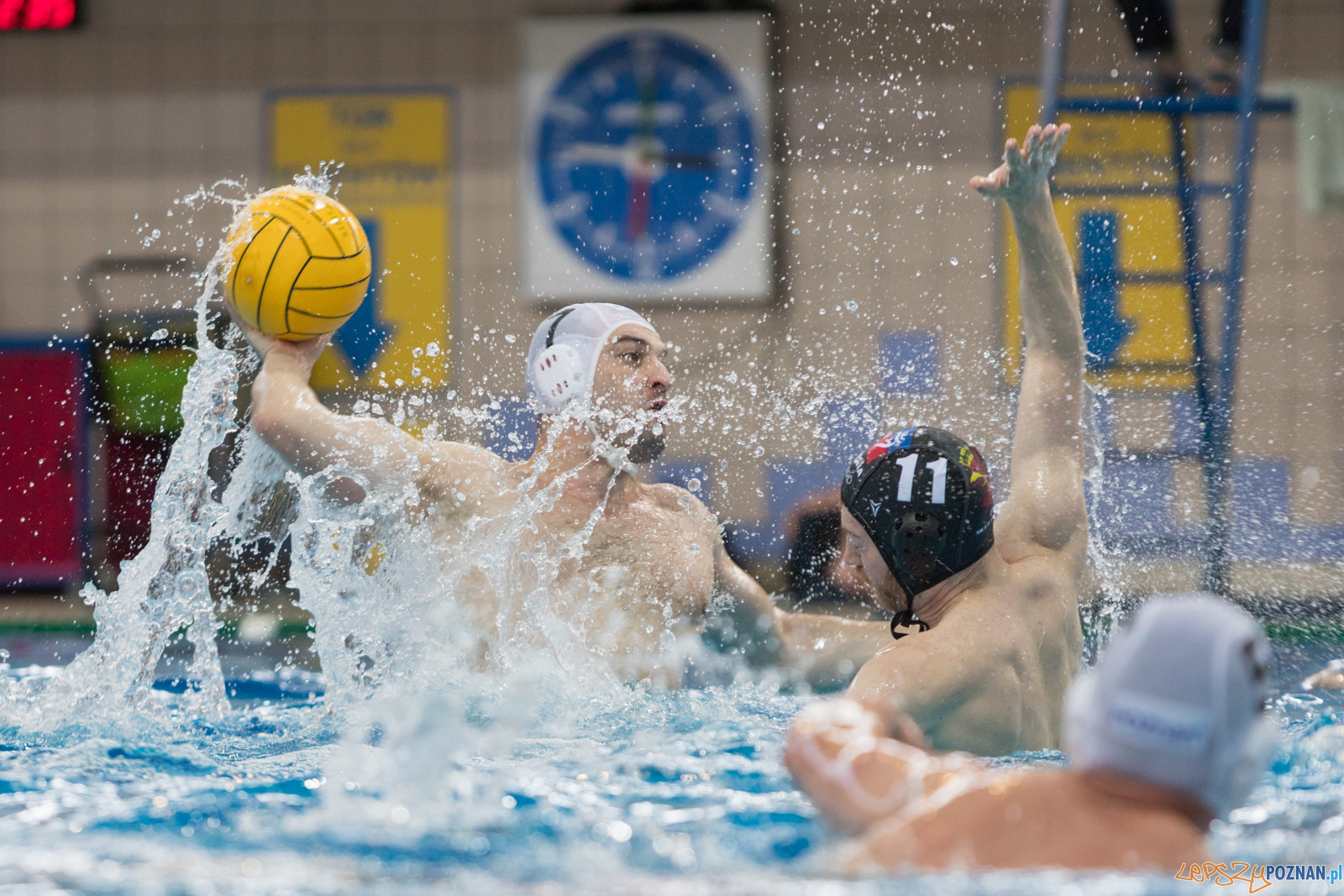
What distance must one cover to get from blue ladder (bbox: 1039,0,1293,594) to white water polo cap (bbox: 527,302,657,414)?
9.61 ft

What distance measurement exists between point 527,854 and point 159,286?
6862 millimetres

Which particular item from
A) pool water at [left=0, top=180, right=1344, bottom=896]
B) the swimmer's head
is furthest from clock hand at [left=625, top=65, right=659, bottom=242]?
the swimmer's head

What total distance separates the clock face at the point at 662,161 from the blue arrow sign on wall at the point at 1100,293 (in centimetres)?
200

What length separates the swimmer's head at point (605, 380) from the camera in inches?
123

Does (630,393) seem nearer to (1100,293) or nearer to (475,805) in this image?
(475,805)

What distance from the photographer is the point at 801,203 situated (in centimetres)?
782

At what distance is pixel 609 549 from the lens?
3.16 m

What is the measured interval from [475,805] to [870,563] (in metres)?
0.95

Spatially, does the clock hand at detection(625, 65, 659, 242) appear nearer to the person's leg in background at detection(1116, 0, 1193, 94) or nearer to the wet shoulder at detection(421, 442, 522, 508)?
the person's leg in background at detection(1116, 0, 1193, 94)

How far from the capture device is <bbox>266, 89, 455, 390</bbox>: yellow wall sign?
7.76m

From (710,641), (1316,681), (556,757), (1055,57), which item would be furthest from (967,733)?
(1055,57)

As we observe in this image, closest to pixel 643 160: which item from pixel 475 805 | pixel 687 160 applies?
pixel 687 160

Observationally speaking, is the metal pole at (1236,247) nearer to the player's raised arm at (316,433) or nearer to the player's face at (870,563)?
the player's face at (870,563)

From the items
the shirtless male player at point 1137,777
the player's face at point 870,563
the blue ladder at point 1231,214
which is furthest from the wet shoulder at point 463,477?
the blue ladder at point 1231,214
